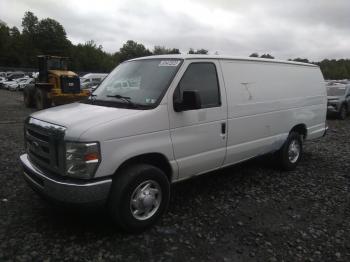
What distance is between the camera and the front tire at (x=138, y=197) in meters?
3.71

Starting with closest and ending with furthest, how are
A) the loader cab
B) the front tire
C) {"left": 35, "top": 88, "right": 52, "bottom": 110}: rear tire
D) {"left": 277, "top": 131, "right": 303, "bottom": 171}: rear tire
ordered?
the front tire → {"left": 277, "top": 131, "right": 303, "bottom": 171}: rear tire → {"left": 35, "top": 88, "right": 52, "bottom": 110}: rear tire → the loader cab

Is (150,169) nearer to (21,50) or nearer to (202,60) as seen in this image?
(202,60)

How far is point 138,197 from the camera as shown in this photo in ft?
13.0

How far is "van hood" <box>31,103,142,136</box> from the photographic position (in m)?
3.58

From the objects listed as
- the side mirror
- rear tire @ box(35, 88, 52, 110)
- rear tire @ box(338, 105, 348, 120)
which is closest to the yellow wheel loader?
rear tire @ box(35, 88, 52, 110)

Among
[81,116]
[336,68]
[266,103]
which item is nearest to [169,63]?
[81,116]

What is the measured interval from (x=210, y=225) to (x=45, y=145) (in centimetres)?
227

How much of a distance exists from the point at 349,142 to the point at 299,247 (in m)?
6.98

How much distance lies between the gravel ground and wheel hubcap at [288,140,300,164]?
56cm

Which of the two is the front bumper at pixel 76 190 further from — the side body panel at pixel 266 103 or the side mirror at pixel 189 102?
the side body panel at pixel 266 103

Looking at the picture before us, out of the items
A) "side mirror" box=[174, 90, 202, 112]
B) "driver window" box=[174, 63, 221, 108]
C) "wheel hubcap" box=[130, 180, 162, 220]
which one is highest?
"driver window" box=[174, 63, 221, 108]

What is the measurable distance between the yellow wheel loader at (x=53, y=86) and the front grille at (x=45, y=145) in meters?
13.3

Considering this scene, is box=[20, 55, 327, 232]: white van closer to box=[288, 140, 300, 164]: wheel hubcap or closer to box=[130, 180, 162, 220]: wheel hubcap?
box=[130, 180, 162, 220]: wheel hubcap

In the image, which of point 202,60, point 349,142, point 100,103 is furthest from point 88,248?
point 349,142
